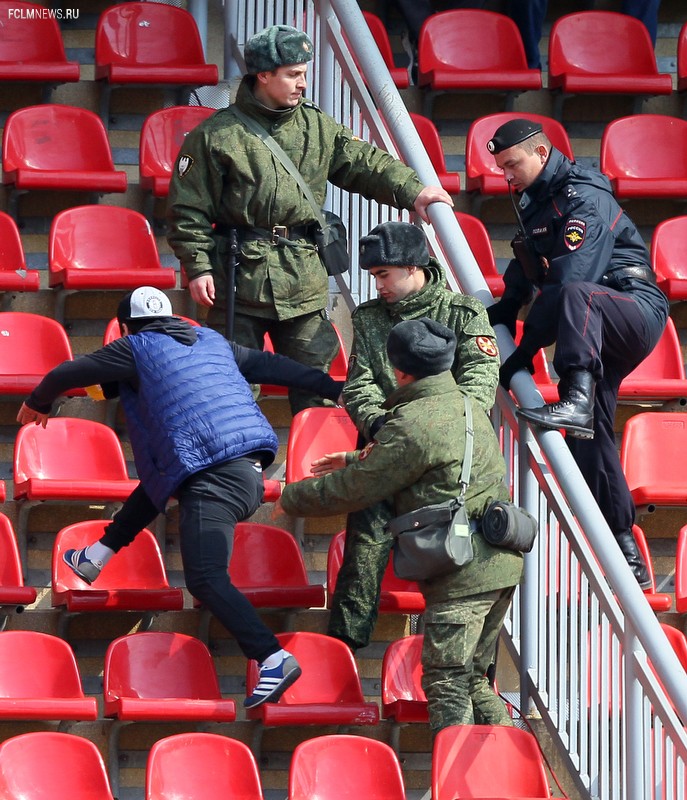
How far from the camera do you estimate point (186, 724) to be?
532 centimetres

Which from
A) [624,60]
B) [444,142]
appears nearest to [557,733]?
[444,142]

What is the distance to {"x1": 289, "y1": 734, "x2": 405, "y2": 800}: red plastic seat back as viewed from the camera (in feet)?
16.1

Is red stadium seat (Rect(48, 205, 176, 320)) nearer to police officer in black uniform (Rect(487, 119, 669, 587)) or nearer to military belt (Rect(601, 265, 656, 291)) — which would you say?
police officer in black uniform (Rect(487, 119, 669, 587))

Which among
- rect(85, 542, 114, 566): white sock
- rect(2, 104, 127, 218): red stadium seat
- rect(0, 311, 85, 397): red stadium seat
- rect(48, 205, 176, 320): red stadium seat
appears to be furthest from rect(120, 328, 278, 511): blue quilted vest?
rect(2, 104, 127, 218): red stadium seat

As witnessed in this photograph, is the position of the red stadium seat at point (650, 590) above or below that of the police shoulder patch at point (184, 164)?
below

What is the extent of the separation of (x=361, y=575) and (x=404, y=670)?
1.12ft

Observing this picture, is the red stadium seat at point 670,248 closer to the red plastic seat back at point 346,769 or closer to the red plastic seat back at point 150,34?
the red plastic seat back at point 150,34

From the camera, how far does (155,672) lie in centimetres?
536

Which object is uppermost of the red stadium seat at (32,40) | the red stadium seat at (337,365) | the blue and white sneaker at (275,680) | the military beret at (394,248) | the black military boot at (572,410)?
the military beret at (394,248)

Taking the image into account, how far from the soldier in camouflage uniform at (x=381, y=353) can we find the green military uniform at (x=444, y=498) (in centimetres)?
32

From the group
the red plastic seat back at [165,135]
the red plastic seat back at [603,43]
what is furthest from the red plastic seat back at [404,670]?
the red plastic seat back at [603,43]

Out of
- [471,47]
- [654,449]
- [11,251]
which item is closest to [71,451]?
[11,251]

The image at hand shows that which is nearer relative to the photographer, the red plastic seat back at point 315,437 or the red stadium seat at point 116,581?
the red stadium seat at point 116,581

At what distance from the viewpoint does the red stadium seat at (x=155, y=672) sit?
5250mm
